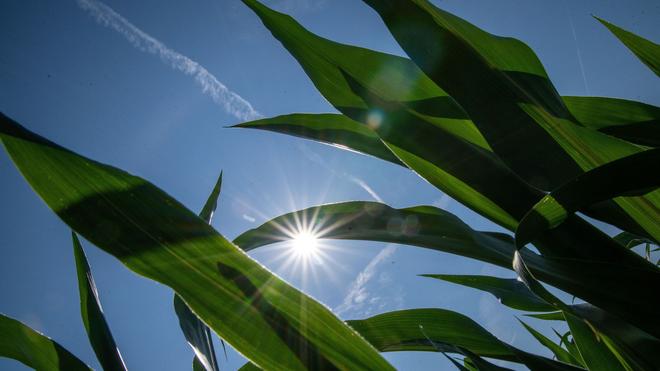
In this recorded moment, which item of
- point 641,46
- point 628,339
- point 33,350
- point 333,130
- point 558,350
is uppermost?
point 641,46

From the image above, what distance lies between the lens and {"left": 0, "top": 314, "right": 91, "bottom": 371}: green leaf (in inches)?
16.4

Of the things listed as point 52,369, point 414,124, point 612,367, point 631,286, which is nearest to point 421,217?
point 414,124

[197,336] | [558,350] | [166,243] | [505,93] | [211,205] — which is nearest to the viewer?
[166,243]

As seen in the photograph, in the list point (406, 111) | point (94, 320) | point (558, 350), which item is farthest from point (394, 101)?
point (558, 350)

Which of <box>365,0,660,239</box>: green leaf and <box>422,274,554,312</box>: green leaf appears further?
<box>422,274,554,312</box>: green leaf

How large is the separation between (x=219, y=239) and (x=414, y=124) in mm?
304

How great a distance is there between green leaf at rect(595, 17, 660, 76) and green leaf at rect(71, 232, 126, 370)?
0.76 meters

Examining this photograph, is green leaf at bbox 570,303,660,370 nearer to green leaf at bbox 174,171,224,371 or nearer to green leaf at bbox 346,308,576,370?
green leaf at bbox 346,308,576,370

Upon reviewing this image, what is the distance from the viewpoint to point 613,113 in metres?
0.51

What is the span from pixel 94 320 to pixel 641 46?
789mm

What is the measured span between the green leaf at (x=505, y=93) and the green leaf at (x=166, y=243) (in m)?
0.27

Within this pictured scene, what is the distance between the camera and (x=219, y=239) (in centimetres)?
25

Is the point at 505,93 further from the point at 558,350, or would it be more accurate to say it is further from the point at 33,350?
the point at 558,350

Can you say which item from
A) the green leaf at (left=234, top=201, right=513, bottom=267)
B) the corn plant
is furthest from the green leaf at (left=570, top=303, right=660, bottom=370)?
the green leaf at (left=234, top=201, right=513, bottom=267)
